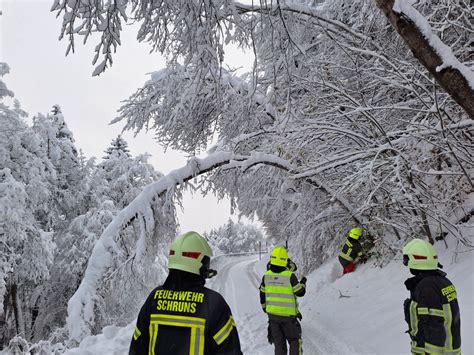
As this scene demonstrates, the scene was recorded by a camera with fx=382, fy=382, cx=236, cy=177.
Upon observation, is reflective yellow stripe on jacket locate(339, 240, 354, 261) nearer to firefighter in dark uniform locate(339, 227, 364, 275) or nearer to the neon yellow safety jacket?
firefighter in dark uniform locate(339, 227, 364, 275)

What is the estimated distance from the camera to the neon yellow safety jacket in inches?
230

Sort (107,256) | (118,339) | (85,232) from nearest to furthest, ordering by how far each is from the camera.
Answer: (107,256), (118,339), (85,232)

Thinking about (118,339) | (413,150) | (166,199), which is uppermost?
(413,150)

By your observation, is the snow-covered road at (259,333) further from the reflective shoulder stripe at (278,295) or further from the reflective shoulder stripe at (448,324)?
the reflective shoulder stripe at (448,324)

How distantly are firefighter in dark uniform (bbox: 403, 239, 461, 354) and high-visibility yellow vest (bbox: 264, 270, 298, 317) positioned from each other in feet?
7.87

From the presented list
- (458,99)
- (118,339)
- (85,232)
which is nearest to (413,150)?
(458,99)

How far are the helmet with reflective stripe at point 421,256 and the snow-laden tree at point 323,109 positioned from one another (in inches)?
55.7

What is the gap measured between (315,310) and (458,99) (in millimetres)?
7803

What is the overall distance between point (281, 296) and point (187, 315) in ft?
12.8

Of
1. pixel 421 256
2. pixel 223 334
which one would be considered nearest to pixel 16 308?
pixel 223 334

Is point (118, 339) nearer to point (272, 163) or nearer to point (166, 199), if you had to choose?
point (166, 199)

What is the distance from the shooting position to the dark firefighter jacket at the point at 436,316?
3375 mm

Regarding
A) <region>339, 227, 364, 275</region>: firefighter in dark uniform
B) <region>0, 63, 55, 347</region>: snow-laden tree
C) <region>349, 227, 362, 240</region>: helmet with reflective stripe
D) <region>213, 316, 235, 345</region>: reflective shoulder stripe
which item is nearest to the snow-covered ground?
<region>339, 227, 364, 275</region>: firefighter in dark uniform

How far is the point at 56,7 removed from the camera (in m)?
2.79
